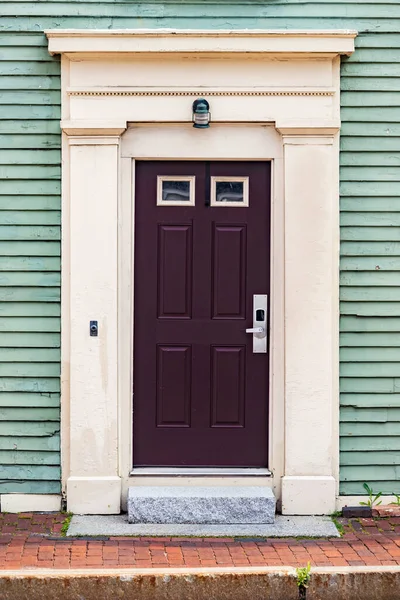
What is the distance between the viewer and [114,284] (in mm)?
6312

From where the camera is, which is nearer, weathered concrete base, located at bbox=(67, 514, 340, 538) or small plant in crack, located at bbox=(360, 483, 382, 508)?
weathered concrete base, located at bbox=(67, 514, 340, 538)

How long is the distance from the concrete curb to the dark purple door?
156cm

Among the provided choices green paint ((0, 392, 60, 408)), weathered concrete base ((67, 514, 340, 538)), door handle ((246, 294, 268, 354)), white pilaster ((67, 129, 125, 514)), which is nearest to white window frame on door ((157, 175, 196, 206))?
→ white pilaster ((67, 129, 125, 514))

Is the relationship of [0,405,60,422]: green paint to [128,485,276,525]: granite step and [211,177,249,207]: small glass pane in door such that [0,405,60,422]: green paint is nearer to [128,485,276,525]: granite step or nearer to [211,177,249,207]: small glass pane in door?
[128,485,276,525]: granite step

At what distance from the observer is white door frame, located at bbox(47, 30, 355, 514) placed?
6.29m

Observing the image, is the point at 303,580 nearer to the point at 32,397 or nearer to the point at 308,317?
the point at 308,317

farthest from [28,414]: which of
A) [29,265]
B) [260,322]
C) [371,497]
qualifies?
[371,497]

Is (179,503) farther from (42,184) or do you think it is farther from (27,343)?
(42,184)

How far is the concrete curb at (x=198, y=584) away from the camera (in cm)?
485

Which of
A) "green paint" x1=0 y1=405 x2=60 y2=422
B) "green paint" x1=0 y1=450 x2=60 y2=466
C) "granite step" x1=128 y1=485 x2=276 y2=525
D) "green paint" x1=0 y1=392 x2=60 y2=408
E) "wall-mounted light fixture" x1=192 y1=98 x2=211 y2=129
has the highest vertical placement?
"wall-mounted light fixture" x1=192 y1=98 x2=211 y2=129

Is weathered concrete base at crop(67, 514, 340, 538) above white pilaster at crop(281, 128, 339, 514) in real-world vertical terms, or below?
below

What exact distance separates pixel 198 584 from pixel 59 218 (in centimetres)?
280

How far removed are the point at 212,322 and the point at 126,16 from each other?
228 centimetres

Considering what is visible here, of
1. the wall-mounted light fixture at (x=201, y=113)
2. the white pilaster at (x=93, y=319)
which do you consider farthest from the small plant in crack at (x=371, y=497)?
the wall-mounted light fixture at (x=201, y=113)
